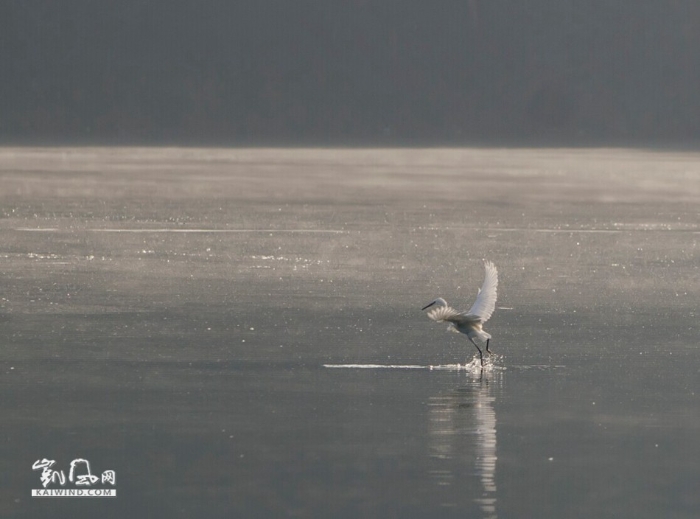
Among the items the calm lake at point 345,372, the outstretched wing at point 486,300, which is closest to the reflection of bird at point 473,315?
the outstretched wing at point 486,300

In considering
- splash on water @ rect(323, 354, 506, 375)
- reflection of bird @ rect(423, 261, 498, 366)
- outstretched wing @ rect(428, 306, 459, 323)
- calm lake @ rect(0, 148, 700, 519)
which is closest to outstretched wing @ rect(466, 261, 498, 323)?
reflection of bird @ rect(423, 261, 498, 366)

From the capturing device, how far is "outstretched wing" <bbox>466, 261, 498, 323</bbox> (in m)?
14.5

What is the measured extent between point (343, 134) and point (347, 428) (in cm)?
16486

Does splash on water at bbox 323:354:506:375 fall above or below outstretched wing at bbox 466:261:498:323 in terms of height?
below

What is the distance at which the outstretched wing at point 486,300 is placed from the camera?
1448 cm

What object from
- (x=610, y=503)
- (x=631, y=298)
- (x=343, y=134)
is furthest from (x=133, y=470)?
(x=343, y=134)

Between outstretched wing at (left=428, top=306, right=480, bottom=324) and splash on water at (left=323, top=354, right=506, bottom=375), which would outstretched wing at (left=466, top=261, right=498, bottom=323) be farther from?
splash on water at (left=323, top=354, right=506, bottom=375)

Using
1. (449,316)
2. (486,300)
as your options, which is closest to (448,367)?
(449,316)

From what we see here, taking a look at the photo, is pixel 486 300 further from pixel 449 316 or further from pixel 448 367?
pixel 448 367

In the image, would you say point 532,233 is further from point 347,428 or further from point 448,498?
point 448,498

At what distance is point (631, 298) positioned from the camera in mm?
19359

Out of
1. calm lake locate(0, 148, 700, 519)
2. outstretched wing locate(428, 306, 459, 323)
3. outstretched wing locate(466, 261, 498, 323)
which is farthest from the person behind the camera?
outstretched wing locate(466, 261, 498, 323)

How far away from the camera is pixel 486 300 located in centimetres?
1463

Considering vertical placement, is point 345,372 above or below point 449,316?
below
